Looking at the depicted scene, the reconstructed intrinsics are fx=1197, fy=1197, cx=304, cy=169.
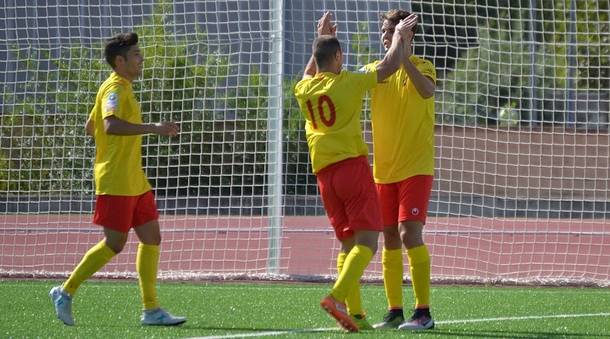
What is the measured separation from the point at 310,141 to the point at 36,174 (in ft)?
21.5

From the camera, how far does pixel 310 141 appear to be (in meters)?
6.75

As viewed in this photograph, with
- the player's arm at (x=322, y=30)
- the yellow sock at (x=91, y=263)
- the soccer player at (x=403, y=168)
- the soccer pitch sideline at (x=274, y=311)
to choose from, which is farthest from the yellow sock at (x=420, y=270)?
the yellow sock at (x=91, y=263)

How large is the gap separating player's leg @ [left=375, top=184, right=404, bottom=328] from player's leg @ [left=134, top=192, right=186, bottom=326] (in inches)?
48.3

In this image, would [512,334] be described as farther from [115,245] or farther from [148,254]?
[115,245]

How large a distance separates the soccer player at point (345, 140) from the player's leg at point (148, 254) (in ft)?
3.61

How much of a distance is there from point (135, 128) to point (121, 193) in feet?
1.44

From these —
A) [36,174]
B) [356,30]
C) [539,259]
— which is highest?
[356,30]

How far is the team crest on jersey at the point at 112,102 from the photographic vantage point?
22.7 feet

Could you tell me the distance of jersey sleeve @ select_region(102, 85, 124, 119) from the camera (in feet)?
22.7

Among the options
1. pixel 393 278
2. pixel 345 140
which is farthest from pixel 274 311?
pixel 345 140

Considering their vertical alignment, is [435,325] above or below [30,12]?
below

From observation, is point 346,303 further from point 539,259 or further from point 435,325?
point 539,259

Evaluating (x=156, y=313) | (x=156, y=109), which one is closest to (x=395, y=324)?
(x=156, y=313)

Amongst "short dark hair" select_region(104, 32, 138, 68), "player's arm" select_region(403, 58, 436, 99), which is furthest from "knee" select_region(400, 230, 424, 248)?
"short dark hair" select_region(104, 32, 138, 68)
